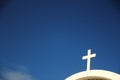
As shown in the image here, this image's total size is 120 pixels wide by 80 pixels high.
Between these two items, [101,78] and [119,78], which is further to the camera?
[101,78]

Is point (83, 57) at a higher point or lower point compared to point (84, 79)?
higher

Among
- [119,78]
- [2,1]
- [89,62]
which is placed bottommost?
[119,78]

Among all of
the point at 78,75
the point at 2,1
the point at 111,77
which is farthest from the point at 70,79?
the point at 2,1

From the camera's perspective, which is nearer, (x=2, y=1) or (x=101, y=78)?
(x=101, y=78)

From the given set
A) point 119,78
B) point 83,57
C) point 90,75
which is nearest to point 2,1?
point 83,57

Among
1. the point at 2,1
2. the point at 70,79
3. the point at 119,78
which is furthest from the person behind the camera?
the point at 2,1

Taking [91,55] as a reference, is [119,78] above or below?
below

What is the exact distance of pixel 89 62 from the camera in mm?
9633

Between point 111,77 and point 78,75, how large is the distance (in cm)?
126

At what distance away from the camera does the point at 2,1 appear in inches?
454

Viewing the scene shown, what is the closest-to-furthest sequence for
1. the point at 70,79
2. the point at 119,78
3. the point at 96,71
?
1. the point at 119,78
2. the point at 96,71
3. the point at 70,79

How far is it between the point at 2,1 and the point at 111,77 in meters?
5.39

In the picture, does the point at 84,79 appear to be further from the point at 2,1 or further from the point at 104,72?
the point at 2,1

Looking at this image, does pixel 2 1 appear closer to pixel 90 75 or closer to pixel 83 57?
pixel 83 57
